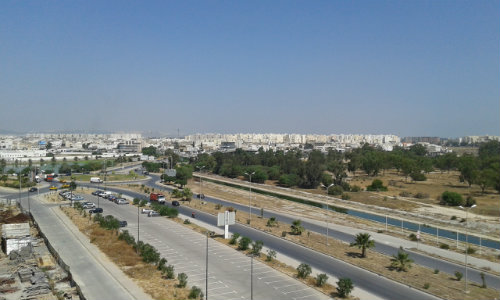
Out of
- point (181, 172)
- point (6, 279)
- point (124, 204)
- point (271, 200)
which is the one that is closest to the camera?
point (6, 279)

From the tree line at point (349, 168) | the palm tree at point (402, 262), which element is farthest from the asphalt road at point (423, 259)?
the tree line at point (349, 168)

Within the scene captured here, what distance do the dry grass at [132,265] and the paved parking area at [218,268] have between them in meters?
1.09

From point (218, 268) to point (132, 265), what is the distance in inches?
171

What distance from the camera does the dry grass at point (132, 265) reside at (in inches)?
611

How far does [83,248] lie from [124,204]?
17067 mm

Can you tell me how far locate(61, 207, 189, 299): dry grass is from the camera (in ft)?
50.9

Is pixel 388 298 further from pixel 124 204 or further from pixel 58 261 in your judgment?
pixel 124 204

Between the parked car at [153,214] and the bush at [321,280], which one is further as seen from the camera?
the parked car at [153,214]

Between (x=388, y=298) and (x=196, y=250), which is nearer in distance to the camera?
(x=388, y=298)

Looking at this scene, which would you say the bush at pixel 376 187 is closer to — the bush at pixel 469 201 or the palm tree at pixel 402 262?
the bush at pixel 469 201

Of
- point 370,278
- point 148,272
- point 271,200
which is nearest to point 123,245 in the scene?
point 148,272

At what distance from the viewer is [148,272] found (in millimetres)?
17984

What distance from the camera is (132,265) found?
19.0 m

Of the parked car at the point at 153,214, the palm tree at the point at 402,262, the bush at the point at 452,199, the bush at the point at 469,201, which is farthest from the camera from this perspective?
the bush at the point at 452,199
